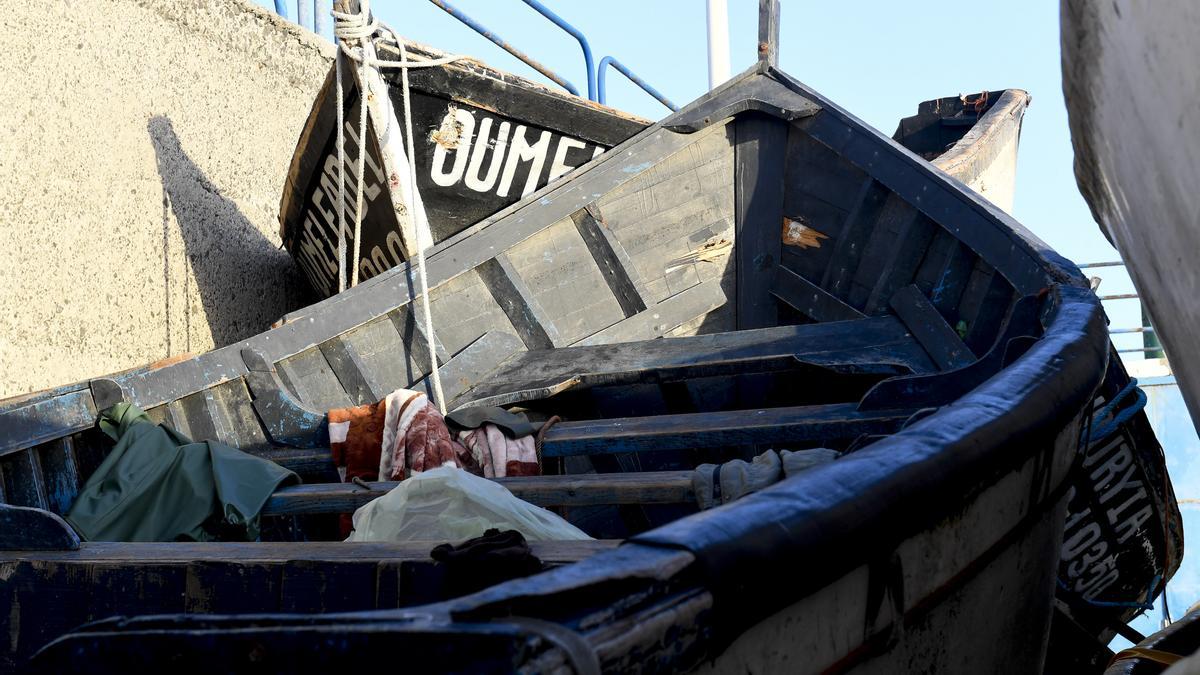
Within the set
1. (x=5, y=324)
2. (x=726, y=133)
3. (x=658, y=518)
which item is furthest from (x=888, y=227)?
(x=5, y=324)

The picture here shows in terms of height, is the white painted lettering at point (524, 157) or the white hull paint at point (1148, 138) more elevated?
the white painted lettering at point (524, 157)

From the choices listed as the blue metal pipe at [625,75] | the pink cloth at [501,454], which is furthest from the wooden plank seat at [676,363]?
the blue metal pipe at [625,75]

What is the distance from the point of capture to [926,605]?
1630 mm

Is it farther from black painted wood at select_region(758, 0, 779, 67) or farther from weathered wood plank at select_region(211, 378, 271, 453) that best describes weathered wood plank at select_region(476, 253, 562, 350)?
black painted wood at select_region(758, 0, 779, 67)

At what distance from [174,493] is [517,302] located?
158cm

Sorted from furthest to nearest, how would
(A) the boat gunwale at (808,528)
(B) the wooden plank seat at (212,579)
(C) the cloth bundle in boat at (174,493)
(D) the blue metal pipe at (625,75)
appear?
(D) the blue metal pipe at (625,75), (C) the cloth bundle in boat at (174,493), (B) the wooden plank seat at (212,579), (A) the boat gunwale at (808,528)

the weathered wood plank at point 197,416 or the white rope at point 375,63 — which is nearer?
the weathered wood plank at point 197,416

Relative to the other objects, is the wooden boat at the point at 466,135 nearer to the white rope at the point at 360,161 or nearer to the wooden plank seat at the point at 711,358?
the white rope at the point at 360,161

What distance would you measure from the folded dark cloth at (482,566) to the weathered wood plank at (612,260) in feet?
8.73

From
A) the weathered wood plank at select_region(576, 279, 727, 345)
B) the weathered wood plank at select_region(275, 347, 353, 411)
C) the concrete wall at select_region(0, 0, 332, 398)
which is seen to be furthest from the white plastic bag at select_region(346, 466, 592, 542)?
the concrete wall at select_region(0, 0, 332, 398)

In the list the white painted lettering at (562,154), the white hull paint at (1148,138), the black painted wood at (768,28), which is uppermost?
the black painted wood at (768,28)

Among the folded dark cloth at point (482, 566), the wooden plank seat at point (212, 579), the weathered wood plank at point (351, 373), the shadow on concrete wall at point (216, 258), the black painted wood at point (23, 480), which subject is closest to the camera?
the folded dark cloth at point (482, 566)

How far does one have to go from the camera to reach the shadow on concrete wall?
17.7ft

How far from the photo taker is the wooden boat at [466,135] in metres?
4.07
